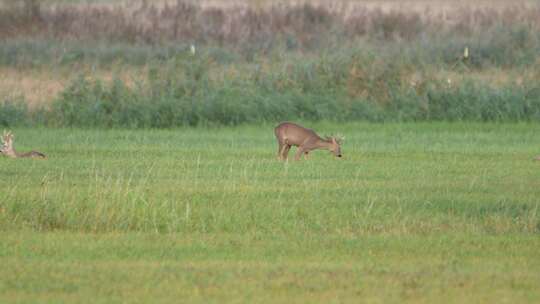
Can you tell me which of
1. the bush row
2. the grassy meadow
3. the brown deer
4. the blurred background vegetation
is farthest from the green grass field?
the blurred background vegetation

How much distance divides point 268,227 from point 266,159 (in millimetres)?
6144

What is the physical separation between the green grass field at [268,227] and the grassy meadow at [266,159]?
0.04 m

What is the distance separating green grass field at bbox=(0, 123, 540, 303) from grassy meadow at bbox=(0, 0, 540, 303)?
36 millimetres

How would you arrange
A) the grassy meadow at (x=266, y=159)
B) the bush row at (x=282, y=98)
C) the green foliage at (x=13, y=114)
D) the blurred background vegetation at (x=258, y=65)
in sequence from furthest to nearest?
the blurred background vegetation at (x=258, y=65), the bush row at (x=282, y=98), the green foliage at (x=13, y=114), the grassy meadow at (x=266, y=159)

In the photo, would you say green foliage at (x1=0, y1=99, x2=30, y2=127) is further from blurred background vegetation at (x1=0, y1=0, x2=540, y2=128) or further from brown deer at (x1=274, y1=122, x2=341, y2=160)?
brown deer at (x1=274, y1=122, x2=341, y2=160)

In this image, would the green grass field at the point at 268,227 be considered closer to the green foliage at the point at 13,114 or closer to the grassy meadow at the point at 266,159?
the grassy meadow at the point at 266,159

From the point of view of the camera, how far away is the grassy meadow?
399 inches

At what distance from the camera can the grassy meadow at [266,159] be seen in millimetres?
10125

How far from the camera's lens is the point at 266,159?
61.3 ft

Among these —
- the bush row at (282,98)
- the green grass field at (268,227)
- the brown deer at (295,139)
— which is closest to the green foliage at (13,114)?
the bush row at (282,98)

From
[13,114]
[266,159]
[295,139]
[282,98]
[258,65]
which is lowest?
[13,114]

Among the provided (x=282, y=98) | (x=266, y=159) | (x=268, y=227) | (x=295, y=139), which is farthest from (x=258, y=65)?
(x=268, y=227)

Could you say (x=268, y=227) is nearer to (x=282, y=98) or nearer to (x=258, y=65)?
(x=282, y=98)

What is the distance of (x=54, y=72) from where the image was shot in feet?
98.0
